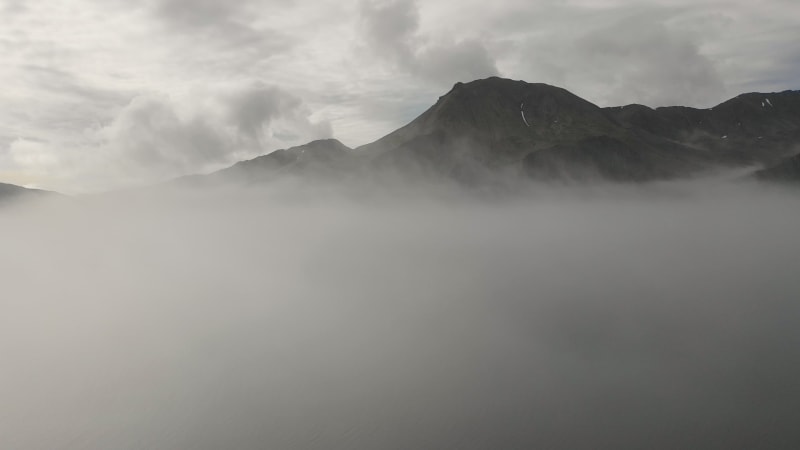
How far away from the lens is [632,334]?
72.0 m

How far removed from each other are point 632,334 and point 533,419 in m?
32.7

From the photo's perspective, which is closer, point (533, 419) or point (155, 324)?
point (533, 419)

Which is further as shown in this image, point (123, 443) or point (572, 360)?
point (572, 360)

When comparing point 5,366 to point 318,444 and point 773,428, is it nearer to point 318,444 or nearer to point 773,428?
point 318,444

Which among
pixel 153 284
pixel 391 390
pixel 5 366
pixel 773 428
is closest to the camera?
pixel 773 428

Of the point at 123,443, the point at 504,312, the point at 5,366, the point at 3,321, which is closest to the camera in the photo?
the point at 123,443

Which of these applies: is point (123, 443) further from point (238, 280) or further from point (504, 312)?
point (238, 280)

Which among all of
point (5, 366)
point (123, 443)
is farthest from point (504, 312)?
point (5, 366)

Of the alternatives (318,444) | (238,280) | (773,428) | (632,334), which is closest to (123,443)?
(318,444)

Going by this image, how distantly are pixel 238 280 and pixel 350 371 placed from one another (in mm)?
84665

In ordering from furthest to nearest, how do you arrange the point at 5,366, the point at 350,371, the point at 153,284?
the point at 153,284 < the point at 5,366 < the point at 350,371

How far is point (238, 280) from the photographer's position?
13662 cm

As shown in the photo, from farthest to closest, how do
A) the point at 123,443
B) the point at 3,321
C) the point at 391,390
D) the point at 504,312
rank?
the point at 3,321, the point at 504,312, the point at 391,390, the point at 123,443

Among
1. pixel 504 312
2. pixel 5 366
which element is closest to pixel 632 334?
pixel 504 312
